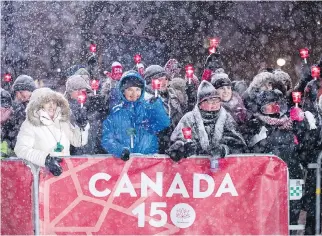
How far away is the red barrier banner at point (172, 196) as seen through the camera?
17.4 ft

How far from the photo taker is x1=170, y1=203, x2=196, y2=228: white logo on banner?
5312mm

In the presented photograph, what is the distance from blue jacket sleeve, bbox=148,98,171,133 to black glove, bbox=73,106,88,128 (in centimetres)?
68

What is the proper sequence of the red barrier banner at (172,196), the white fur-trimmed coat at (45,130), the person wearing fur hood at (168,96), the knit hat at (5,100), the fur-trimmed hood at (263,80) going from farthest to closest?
the knit hat at (5,100), the fur-trimmed hood at (263,80), the person wearing fur hood at (168,96), the white fur-trimmed coat at (45,130), the red barrier banner at (172,196)

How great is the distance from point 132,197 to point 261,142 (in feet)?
4.96

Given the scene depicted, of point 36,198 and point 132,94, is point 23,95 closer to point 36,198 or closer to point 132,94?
point 132,94

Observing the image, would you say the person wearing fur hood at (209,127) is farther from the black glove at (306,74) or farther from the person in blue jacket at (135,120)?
the black glove at (306,74)

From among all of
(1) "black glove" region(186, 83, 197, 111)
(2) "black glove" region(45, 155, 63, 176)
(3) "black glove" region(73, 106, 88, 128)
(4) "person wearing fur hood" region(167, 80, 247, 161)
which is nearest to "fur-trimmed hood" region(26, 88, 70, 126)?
(3) "black glove" region(73, 106, 88, 128)

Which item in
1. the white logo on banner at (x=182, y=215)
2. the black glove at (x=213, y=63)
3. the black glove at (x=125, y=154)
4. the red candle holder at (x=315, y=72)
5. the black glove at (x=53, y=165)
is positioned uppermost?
the black glove at (x=213, y=63)

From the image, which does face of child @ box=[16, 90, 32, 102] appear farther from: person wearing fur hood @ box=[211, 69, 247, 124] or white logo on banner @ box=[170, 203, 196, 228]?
white logo on banner @ box=[170, 203, 196, 228]

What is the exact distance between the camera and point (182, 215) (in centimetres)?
532

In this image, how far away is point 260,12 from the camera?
45.5 ft

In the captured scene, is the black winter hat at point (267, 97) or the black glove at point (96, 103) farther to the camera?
the black glove at point (96, 103)

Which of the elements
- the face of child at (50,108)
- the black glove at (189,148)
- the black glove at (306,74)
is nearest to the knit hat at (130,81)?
the face of child at (50,108)

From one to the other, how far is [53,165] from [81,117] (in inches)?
29.3
